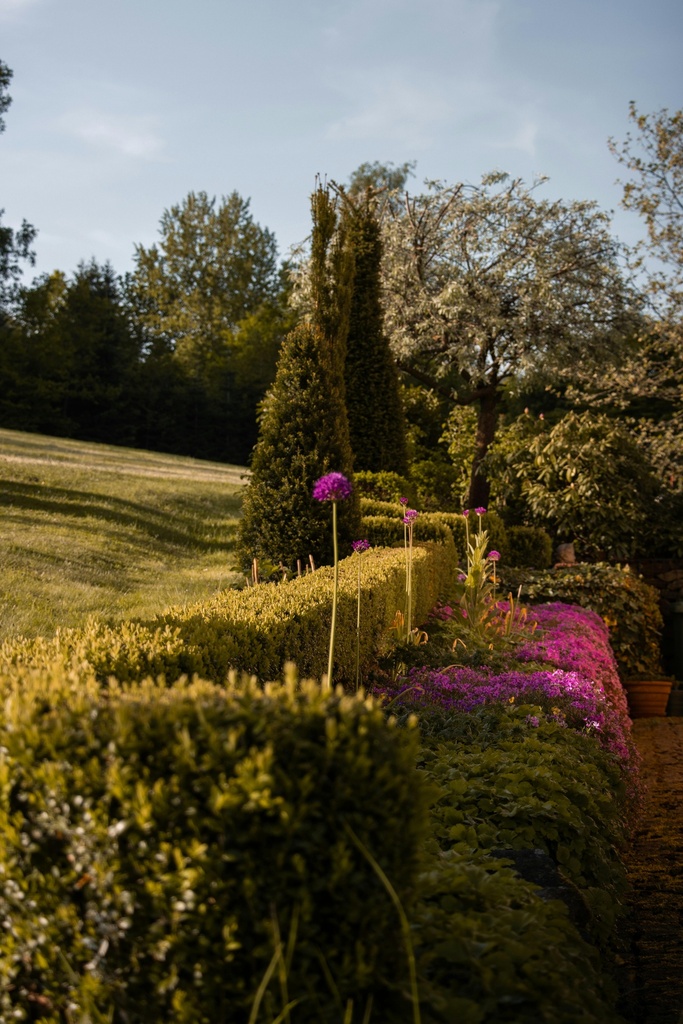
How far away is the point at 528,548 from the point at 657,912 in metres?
8.47

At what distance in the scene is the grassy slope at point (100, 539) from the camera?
696cm

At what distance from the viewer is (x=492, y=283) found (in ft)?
57.8

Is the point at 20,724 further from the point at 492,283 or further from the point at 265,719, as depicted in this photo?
the point at 492,283

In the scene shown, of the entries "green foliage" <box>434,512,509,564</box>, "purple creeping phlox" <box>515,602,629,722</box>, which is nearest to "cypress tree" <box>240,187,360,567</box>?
"purple creeping phlox" <box>515,602,629,722</box>

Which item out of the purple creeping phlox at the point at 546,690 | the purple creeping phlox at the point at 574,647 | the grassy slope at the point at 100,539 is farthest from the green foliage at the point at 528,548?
the purple creeping phlox at the point at 546,690

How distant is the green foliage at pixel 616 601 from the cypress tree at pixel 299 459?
10.5ft

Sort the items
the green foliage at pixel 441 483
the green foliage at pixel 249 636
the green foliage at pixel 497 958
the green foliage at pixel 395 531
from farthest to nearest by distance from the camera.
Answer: the green foliage at pixel 441 483 < the green foliage at pixel 395 531 < the green foliage at pixel 249 636 < the green foliage at pixel 497 958

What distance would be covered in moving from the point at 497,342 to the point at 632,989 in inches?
630

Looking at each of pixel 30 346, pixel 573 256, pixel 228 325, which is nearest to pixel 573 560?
pixel 573 256

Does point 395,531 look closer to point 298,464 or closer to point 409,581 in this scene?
point 298,464

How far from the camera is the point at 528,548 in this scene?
11875mm

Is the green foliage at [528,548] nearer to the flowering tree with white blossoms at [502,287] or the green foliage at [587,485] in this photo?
the green foliage at [587,485]

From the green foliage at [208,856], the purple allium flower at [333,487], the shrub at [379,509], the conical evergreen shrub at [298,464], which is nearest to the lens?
the green foliage at [208,856]

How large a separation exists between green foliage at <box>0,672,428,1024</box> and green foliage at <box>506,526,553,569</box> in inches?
408
